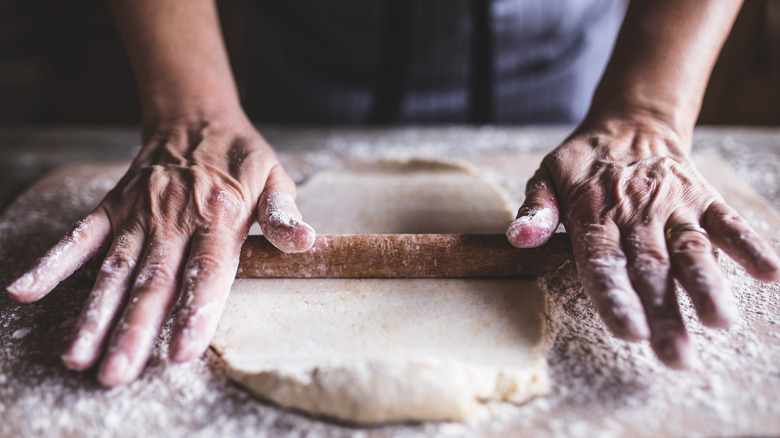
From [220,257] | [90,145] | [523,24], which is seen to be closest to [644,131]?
[523,24]

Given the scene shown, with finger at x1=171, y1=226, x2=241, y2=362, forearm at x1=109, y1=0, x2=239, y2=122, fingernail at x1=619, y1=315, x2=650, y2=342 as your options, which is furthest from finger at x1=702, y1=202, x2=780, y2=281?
forearm at x1=109, y1=0, x2=239, y2=122

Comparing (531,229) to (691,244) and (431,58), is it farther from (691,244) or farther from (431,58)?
(431,58)

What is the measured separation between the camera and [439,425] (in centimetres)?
92

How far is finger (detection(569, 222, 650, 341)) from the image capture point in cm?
96

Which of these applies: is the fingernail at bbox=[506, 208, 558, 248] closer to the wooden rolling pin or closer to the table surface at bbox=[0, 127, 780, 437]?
the wooden rolling pin

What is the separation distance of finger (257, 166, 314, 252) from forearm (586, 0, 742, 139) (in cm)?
90

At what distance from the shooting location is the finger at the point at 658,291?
917mm

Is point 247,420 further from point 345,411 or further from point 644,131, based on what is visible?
point 644,131

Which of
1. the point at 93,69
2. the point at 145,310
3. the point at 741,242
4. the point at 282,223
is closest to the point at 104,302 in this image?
the point at 145,310

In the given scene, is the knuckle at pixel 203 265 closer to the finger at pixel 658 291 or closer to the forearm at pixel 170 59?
the forearm at pixel 170 59

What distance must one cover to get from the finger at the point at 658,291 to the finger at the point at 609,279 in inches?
0.7

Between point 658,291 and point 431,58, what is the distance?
4.97ft

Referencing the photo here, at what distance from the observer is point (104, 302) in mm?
1051

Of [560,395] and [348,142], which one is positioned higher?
[560,395]
